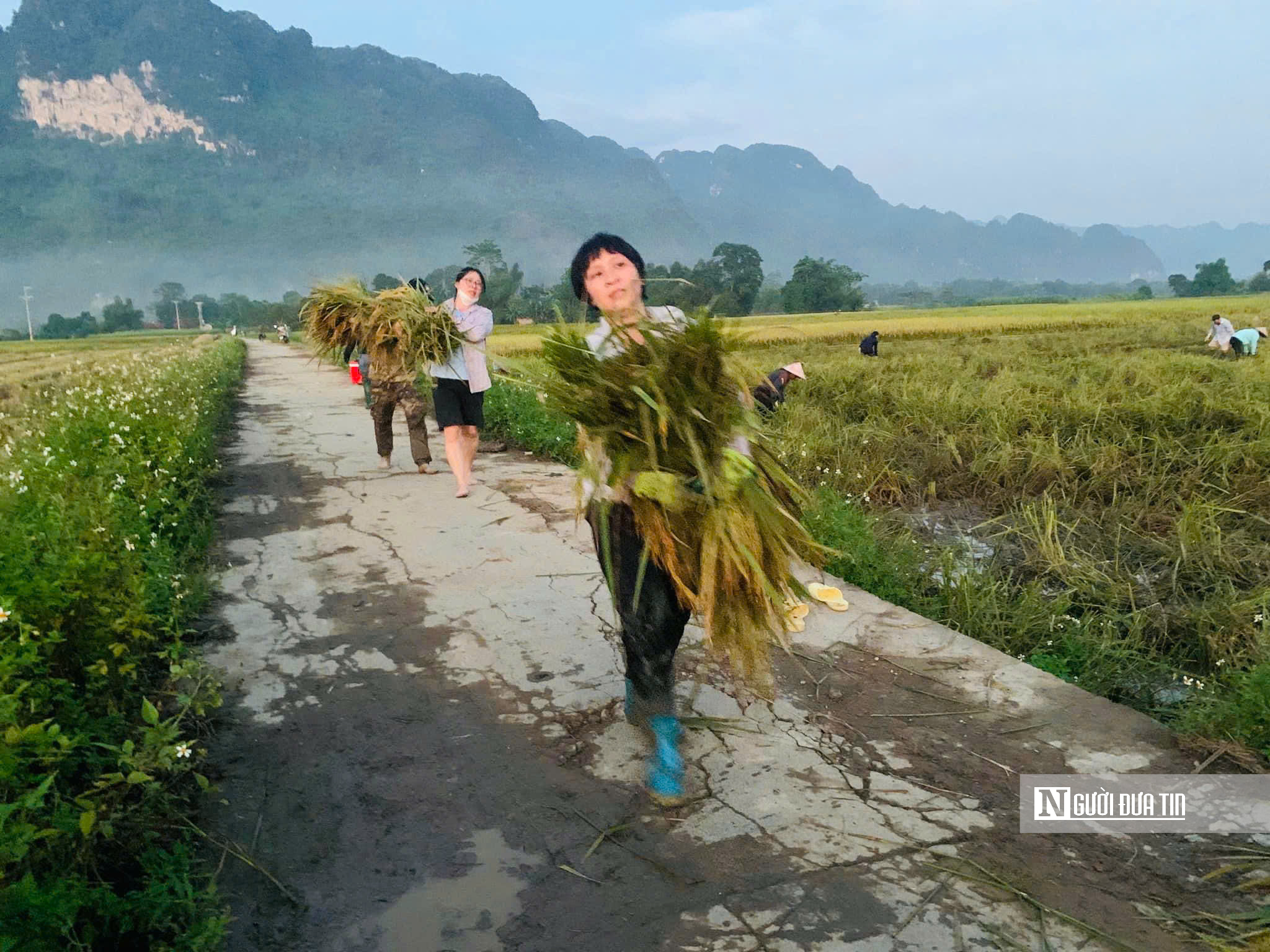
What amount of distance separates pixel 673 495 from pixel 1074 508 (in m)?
4.79

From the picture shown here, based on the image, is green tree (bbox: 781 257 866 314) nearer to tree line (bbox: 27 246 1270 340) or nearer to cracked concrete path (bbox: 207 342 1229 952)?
tree line (bbox: 27 246 1270 340)

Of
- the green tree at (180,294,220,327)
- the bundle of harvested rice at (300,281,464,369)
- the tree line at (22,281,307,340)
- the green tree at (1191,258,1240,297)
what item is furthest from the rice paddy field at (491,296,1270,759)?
the green tree at (180,294,220,327)

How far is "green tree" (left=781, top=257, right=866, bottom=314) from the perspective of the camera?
49.9 meters

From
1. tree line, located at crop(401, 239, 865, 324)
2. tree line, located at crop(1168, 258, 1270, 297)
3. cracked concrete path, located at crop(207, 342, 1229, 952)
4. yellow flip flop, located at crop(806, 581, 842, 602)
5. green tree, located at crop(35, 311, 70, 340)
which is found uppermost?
green tree, located at crop(35, 311, 70, 340)

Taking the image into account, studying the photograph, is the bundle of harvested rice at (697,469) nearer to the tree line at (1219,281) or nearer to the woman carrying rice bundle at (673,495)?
the woman carrying rice bundle at (673,495)

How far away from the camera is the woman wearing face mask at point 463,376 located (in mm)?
5902

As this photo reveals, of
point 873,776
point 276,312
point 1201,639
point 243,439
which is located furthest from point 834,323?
point 276,312

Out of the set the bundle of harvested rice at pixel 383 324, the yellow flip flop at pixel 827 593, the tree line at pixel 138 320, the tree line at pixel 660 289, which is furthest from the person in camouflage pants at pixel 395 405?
the tree line at pixel 138 320

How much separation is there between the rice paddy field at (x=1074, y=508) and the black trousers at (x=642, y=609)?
0.55 metres

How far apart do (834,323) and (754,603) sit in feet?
89.7

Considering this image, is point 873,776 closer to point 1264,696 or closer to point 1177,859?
point 1177,859

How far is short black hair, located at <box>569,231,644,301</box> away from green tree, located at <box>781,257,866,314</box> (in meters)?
47.0

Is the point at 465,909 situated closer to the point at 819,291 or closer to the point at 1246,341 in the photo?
the point at 1246,341

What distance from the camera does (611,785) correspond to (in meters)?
2.55
